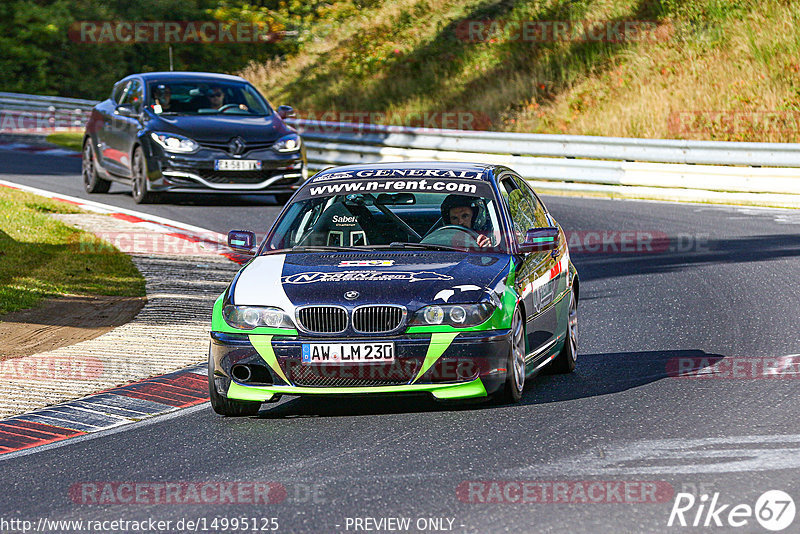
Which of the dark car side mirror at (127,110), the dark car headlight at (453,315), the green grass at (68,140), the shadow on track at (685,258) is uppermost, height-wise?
the dark car headlight at (453,315)

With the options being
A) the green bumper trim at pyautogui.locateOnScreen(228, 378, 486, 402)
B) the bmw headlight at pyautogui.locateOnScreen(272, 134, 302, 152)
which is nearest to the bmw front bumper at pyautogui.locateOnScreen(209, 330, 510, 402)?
the green bumper trim at pyautogui.locateOnScreen(228, 378, 486, 402)

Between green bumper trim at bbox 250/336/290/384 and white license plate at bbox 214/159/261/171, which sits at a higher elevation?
green bumper trim at bbox 250/336/290/384

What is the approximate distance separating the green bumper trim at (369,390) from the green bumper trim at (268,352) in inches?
3.8

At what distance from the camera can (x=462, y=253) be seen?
8.12m

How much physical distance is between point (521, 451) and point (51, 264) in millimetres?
8243

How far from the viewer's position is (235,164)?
1812cm

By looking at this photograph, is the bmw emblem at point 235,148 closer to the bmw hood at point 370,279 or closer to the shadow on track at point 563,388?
the shadow on track at point 563,388

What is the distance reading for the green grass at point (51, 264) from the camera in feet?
40.3

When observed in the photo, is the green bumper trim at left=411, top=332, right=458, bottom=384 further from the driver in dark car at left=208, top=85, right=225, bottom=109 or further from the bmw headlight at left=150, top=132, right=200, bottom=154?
the driver in dark car at left=208, top=85, right=225, bottom=109

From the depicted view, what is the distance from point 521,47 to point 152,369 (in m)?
25.9

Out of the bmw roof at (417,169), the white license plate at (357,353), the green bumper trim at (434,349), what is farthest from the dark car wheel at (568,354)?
the white license plate at (357,353)

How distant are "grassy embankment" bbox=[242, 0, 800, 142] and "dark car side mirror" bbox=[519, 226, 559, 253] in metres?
17.3

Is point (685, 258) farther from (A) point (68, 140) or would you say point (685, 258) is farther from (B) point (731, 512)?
(A) point (68, 140)

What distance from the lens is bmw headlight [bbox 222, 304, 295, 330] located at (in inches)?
288
